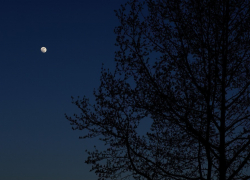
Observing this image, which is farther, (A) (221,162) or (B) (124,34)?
(B) (124,34)

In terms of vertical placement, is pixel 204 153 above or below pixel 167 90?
below

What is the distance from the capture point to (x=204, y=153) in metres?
11.6

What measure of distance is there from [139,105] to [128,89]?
0.69m

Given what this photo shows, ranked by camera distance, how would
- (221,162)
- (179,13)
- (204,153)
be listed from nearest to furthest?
1. (221,162)
2. (179,13)
3. (204,153)

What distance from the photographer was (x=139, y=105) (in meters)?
10.7

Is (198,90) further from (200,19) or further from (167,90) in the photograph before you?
(200,19)

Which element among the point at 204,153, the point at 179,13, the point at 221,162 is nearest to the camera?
the point at 221,162

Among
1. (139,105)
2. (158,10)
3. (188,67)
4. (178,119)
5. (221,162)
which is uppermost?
(158,10)

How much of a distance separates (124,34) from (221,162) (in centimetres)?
544

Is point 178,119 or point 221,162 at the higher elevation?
point 178,119

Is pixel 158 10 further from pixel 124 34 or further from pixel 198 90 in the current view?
pixel 198 90

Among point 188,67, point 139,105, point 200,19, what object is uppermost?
point 200,19

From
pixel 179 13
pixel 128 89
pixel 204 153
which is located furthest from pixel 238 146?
pixel 179 13

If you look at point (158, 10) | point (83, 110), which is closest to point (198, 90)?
point (158, 10)
